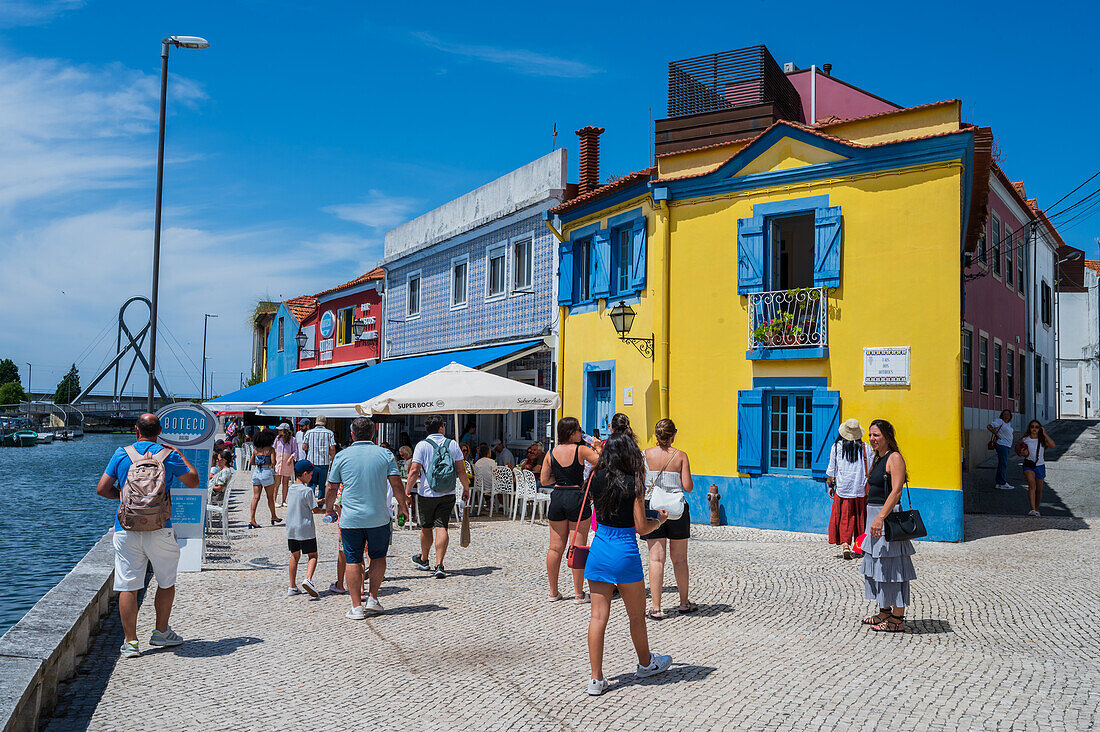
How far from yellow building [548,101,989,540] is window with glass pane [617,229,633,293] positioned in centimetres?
4

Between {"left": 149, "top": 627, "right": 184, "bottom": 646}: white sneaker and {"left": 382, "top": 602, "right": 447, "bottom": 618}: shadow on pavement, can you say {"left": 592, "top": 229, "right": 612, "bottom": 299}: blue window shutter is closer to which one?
{"left": 382, "top": 602, "right": 447, "bottom": 618}: shadow on pavement

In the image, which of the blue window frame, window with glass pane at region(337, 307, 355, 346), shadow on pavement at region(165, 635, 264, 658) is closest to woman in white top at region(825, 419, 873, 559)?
the blue window frame

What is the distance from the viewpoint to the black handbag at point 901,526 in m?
6.57

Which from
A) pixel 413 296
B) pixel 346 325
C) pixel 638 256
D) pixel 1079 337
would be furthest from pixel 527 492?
pixel 1079 337

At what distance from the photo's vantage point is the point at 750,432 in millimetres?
13773

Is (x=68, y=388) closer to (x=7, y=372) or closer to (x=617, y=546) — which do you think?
(x=7, y=372)

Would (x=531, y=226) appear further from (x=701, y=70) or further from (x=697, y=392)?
(x=697, y=392)

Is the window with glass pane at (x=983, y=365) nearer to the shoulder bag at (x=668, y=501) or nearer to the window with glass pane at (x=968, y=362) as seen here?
the window with glass pane at (x=968, y=362)

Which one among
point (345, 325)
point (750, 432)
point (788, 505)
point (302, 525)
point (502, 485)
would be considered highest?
point (345, 325)

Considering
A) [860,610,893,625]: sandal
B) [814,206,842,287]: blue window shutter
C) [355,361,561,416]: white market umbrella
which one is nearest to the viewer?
[860,610,893,625]: sandal

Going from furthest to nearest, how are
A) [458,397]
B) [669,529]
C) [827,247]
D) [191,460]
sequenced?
[827,247] → [458,397] → [191,460] → [669,529]

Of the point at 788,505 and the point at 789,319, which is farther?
the point at 789,319

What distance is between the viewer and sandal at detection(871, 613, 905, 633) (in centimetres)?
680

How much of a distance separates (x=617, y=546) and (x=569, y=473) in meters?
2.56
